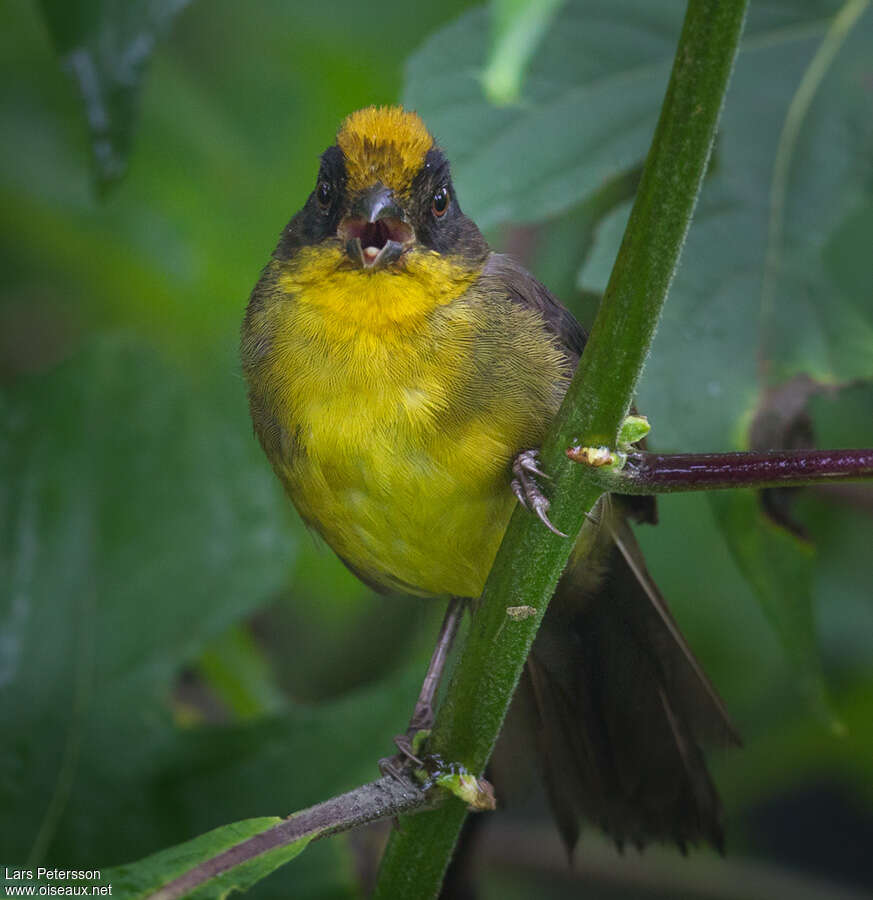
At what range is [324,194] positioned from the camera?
2.58 meters

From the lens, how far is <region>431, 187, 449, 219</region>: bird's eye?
100 inches

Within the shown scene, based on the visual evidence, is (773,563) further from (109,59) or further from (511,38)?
(109,59)

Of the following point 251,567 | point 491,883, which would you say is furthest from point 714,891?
point 251,567

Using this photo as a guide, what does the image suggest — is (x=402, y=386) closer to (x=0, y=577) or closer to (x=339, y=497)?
(x=339, y=497)

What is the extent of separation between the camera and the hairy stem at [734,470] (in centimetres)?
142

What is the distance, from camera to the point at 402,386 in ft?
7.48

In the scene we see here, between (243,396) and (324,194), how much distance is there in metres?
0.93

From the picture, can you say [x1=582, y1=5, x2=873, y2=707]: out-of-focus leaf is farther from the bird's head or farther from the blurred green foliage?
the bird's head

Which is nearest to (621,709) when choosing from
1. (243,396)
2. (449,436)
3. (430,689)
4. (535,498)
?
(430,689)

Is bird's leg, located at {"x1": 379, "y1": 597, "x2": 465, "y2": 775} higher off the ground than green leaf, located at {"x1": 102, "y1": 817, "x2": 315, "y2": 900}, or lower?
higher

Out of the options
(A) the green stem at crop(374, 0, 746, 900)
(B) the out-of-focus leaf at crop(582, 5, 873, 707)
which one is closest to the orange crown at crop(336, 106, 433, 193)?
(B) the out-of-focus leaf at crop(582, 5, 873, 707)

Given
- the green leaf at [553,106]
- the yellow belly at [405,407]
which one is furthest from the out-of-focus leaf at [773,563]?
the green leaf at [553,106]

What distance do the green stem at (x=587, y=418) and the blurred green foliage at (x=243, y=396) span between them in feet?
2.08

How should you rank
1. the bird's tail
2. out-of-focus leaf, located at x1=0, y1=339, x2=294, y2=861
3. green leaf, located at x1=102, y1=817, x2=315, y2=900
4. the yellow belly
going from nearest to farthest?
green leaf, located at x1=102, y1=817, x2=315, y2=900 → the yellow belly → the bird's tail → out-of-focus leaf, located at x1=0, y1=339, x2=294, y2=861
